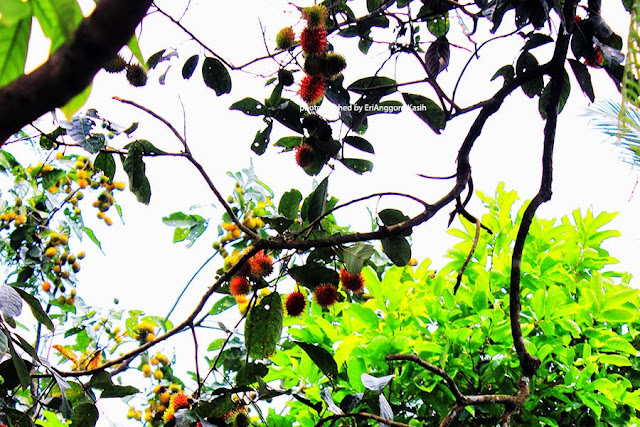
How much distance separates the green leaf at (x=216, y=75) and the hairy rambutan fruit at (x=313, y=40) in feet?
0.65

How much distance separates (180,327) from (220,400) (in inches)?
5.4

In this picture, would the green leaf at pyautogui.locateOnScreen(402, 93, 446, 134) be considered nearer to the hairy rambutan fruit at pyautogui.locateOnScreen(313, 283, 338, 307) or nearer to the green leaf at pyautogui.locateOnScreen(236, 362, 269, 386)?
the hairy rambutan fruit at pyautogui.locateOnScreen(313, 283, 338, 307)

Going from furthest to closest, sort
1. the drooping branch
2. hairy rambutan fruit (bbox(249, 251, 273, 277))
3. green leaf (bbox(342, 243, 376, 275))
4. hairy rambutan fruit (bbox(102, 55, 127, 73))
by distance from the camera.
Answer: hairy rambutan fruit (bbox(102, 55, 127, 73)) < hairy rambutan fruit (bbox(249, 251, 273, 277)) < green leaf (bbox(342, 243, 376, 275)) < the drooping branch

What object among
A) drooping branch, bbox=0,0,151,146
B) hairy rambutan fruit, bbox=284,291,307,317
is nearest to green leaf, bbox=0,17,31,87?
drooping branch, bbox=0,0,151,146

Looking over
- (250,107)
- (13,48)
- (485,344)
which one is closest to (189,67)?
(250,107)

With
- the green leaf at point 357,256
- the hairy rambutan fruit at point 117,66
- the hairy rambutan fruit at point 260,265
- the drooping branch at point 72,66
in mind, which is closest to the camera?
the drooping branch at point 72,66

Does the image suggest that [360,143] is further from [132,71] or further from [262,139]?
[132,71]

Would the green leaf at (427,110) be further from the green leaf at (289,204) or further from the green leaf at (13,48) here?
the green leaf at (13,48)

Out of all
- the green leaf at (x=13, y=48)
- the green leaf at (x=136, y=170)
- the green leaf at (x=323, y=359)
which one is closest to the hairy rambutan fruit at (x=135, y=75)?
the green leaf at (x=136, y=170)

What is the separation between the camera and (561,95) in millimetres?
1361

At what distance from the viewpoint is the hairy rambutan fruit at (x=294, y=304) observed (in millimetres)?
1379

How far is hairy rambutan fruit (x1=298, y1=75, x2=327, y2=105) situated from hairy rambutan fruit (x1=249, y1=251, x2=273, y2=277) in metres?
0.33

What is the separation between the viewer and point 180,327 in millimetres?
1038

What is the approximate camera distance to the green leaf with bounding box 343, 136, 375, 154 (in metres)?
1.27
